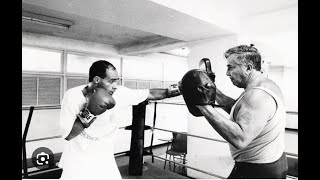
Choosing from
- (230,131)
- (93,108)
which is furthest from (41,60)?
(230,131)

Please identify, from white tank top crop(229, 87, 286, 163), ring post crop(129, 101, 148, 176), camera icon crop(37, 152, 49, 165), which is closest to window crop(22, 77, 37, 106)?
camera icon crop(37, 152, 49, 165)

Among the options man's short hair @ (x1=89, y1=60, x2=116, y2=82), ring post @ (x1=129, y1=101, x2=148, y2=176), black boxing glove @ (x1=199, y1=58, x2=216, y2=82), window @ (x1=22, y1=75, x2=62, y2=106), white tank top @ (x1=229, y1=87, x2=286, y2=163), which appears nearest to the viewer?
white tank top @ (x1=229, y1=87, x2=286, y2=163)

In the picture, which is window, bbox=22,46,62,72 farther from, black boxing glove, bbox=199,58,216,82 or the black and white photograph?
black boxing glove, bbox=199,58,216,82

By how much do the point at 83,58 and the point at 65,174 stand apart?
10.3ft

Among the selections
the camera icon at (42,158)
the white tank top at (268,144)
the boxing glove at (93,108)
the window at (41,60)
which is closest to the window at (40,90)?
the window at (41,60)

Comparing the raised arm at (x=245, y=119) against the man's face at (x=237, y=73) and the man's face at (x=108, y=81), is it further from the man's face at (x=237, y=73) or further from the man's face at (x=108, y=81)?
the man's face at (x=108, y=81)

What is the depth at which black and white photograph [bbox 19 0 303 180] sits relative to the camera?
50.9 inches

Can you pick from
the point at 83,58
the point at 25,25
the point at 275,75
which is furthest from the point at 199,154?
the point at 275,75

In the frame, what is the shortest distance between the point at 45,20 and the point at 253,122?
9.89 feet

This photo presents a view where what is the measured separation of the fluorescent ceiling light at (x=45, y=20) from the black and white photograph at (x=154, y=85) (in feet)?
0.04

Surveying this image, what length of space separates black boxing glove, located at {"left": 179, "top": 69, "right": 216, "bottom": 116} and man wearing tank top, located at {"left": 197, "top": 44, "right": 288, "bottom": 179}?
52 millimetres

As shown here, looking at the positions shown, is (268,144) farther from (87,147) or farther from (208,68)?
(87,147)

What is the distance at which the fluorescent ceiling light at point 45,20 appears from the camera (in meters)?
2.81
